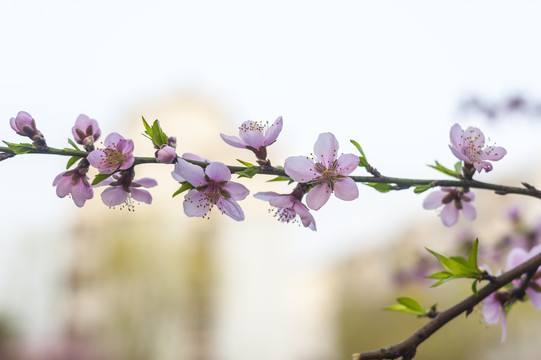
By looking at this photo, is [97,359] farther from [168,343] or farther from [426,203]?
[426,203]

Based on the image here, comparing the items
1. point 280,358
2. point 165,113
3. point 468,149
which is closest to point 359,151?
point 468,149

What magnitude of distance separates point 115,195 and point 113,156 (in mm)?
75

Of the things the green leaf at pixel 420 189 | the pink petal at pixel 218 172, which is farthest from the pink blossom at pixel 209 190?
the green leaf at pixel 420 189

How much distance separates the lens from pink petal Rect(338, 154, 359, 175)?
72cm

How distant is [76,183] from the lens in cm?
78

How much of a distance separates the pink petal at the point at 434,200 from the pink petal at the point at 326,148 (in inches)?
9.6

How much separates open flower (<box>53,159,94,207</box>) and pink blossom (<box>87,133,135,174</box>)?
0.06 metres

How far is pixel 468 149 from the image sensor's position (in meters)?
0.79

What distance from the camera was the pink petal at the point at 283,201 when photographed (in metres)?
0.74

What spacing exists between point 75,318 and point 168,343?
304 cm

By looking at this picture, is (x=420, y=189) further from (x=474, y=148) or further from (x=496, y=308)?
(x=496, y=308)

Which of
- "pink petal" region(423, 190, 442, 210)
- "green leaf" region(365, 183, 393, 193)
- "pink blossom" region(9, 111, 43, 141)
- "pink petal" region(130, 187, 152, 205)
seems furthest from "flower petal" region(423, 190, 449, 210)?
"pink blossom" region(9, 111, 43, 141)

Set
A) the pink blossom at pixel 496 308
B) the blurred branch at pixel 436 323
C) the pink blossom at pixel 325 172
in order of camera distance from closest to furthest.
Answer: the blurred branch at pixel 436 323 → the pink blossom at pixel 325 172 → the pink blossom at pixel 496 308

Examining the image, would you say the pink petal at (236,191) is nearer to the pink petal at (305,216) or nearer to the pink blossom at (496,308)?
the pink petal at (305,216)
